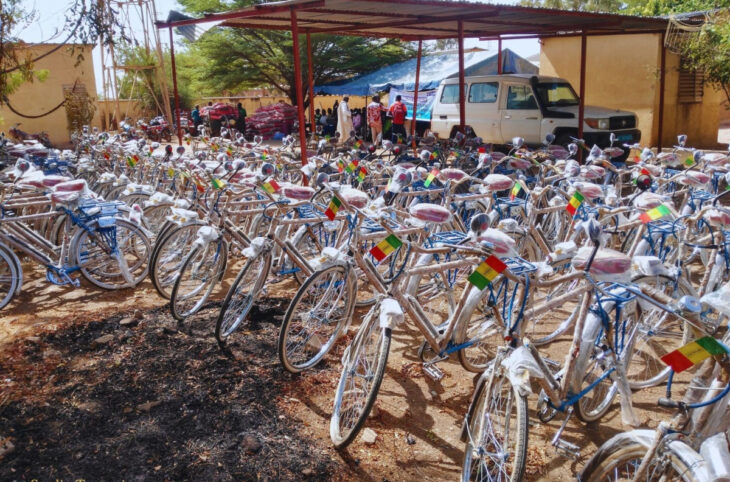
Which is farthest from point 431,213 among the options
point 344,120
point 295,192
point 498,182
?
point 344,120

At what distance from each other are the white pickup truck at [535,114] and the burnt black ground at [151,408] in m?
7.98

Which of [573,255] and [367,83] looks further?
[367,83]

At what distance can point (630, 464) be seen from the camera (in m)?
1.89

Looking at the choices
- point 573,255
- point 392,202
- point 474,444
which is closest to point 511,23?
point 392,202

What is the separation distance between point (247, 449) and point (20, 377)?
175 centimetres

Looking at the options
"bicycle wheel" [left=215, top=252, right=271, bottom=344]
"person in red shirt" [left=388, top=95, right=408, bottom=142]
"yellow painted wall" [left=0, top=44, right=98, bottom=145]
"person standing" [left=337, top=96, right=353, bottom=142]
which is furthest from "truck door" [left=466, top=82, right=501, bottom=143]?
"yellow painted wall" [left=0, top=44, right=98, bottom=145]

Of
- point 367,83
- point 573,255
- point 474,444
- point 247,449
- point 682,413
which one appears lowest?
point 247,449

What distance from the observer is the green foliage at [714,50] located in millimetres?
10062

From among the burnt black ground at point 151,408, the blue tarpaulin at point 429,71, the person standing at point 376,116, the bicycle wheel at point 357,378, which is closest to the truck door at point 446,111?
the person standing at point 376,116

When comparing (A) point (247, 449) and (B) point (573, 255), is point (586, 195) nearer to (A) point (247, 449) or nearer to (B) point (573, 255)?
(B) point (573, 255)

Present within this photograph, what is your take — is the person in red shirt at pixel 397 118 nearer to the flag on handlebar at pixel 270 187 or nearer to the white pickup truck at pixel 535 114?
the white pickup truck at pixel 535 114

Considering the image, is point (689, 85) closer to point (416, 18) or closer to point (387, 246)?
point (416, 18)

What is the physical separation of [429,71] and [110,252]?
14.9 m

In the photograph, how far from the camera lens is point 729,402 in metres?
1.79
